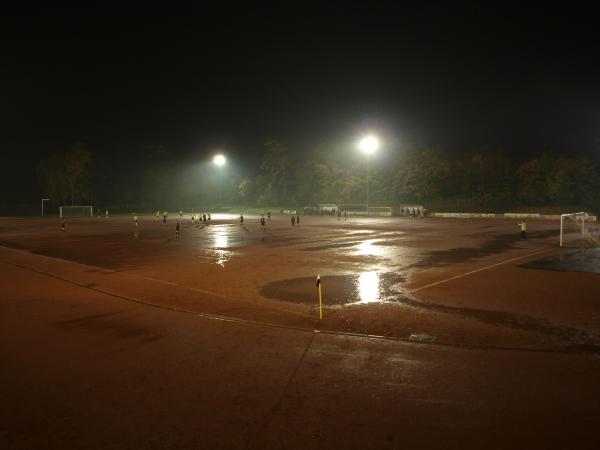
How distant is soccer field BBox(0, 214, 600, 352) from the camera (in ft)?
29.1

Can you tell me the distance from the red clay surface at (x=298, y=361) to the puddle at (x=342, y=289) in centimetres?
8

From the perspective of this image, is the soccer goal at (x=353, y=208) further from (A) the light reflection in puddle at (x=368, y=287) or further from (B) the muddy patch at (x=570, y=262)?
(A) the light reflection in puddle at (x=368, y=287)

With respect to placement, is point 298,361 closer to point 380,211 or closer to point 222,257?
point 222,257

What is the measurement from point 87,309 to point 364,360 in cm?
702

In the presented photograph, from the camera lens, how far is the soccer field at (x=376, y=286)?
29.1 feet

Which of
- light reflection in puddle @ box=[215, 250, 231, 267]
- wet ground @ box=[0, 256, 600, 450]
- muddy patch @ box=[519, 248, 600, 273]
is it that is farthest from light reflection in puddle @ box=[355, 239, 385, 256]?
wet ground @ box=[0, 256, 600, 450]

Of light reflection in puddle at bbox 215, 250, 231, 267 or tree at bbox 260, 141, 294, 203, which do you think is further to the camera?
tree at bbox 260, 141, 294, 203

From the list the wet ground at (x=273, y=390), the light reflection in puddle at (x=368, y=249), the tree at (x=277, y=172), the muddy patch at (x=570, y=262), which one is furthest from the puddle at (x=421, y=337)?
the tree at (x=277, y=172)

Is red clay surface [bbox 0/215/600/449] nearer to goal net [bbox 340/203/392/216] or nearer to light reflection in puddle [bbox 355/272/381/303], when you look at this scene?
light reflection in puddle [bbox 355/272/381/303]

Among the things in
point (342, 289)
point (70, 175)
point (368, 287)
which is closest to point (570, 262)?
point (368, 287)

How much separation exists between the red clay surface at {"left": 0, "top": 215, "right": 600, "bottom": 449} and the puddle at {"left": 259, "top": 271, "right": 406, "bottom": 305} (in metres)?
0.08

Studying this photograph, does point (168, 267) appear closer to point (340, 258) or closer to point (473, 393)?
point (340, 258)

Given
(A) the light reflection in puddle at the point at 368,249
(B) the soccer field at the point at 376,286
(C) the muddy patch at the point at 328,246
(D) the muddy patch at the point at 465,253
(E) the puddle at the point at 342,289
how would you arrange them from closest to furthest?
(B) the soccer field at the point at 376,286, (E) the puddle at the point at 342,289, (D) the muddy patch at the point at 465,253, (A) the light reflection in puddle at the point at 368,249, (C) the muddy patch at the point at 328,246

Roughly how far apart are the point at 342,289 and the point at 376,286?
1.11 meters
